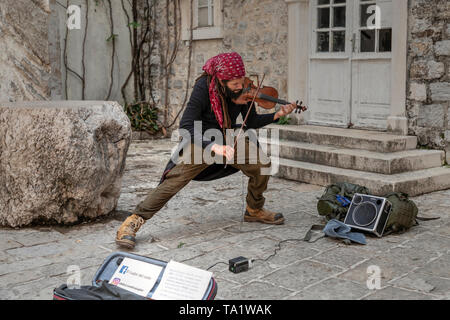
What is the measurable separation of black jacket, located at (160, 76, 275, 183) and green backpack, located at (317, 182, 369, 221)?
2.85 ft

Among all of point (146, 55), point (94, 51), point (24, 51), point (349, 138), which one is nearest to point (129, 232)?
point (24, 51)

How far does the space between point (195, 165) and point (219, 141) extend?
29 cm

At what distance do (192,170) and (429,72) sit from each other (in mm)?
3574

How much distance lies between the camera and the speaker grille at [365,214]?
15.1 feet

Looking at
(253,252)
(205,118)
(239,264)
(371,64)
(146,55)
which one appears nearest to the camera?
(239,264)

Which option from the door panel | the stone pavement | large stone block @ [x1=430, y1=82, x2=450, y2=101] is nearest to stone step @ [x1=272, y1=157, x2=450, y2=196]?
the stone pavement

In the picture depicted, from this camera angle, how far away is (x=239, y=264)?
3.79m

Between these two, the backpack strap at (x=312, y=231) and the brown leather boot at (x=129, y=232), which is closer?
the brown leather boot at (x=129, y=232)

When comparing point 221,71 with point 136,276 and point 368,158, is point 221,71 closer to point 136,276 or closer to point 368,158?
point 136,276

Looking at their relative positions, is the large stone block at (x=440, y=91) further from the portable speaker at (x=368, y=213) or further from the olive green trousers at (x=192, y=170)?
the olive green trousers at (x=192, y=170)

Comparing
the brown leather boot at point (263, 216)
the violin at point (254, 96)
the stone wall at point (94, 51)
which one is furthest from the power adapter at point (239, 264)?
the stone wall at point (94, 51)

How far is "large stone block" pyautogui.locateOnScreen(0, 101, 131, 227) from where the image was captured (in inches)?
184

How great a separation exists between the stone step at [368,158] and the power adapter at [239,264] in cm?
295
